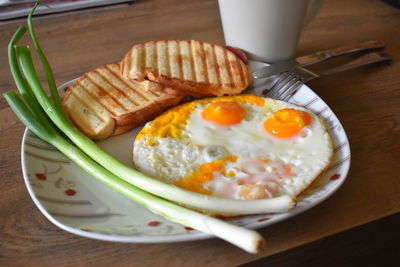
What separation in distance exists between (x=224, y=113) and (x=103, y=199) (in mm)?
450

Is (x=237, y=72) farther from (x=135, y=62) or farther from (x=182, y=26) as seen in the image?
(x=182, y=26)

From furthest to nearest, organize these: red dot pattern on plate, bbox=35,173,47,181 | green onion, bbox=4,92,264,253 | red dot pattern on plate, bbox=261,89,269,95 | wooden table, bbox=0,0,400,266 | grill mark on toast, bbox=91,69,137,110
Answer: red dot pattern on plate, bbox=261,89,269,95 → grill mark on toast, bbox=91,69,137,110 → red dot pattern on plate, bbox=35,173,47,181 → wooden table, bbox=0,0,400,266 → green onion, bbox=4,92,264,253

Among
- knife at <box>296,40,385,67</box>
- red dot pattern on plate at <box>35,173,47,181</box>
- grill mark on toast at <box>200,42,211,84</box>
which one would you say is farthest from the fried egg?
knife at <box>296,40,385,67</box>

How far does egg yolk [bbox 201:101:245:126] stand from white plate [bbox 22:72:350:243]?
0.27m

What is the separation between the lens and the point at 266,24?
5.15ft

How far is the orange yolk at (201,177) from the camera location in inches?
43.4

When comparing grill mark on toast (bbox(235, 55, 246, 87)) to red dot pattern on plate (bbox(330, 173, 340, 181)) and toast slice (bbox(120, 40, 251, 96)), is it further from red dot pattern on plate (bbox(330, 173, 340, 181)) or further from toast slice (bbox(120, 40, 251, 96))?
red dot pattern on plate (bbox(330, 173, 340, 181))

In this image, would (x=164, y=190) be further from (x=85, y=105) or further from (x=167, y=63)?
(x=167, y=63)

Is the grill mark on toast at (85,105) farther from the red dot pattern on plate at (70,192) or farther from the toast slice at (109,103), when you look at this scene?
the red dot pattern on plate at (70,192)

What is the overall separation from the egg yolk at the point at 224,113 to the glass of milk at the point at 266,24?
385 millimetres

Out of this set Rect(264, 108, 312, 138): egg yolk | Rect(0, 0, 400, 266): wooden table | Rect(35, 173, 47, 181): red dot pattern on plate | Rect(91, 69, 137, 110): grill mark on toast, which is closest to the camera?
Rect(0, 0, 400, 266): wooden table

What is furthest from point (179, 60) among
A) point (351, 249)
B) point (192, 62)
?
point (351, 249)

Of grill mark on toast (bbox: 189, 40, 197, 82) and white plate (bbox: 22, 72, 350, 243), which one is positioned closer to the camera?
white plate (bbox: 22, 72, 350, 243)

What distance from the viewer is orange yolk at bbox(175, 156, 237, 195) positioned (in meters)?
1.10
